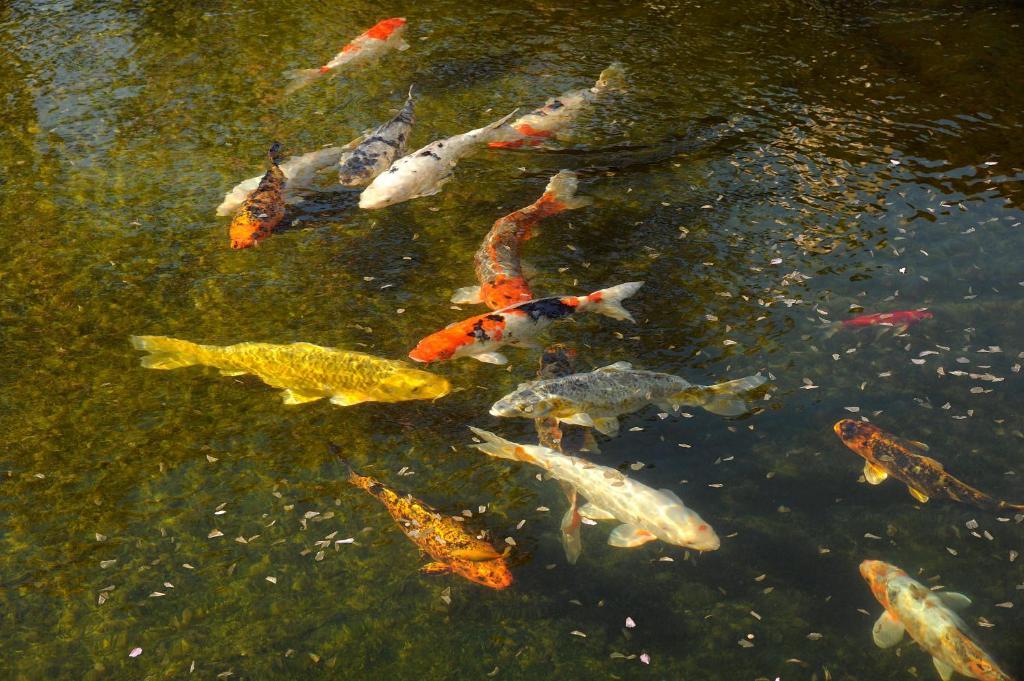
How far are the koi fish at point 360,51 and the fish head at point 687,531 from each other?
847 centimetres

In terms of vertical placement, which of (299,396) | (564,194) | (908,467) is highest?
(564,194)

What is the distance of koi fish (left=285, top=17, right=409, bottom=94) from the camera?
12.2 meters

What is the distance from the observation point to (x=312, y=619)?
232 inches

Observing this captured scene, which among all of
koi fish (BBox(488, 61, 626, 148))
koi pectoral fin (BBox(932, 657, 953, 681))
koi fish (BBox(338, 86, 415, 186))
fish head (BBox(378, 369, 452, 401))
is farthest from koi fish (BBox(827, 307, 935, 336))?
koi fish (BBox(338, 86, 415, 186))

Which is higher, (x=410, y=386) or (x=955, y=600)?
(x=410, y=386)

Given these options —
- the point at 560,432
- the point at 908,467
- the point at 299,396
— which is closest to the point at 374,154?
the point at 299,396

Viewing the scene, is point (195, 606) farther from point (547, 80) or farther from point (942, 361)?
point (547, 80)

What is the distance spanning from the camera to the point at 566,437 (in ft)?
23.0

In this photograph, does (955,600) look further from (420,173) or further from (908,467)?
(420,173)

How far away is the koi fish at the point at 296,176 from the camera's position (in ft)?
31.8

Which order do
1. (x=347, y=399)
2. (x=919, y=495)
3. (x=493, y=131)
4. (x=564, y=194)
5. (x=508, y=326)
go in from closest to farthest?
(x=919, y=495), (x=347, y=399), (x=508, y=326), (x=564, y=194), (x=493, y=131)

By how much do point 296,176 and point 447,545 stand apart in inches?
218

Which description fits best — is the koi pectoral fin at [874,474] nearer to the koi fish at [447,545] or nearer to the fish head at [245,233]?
the koi fish at [447,545]

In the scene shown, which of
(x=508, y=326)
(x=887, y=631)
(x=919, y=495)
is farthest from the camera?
(x=508, y=326)
